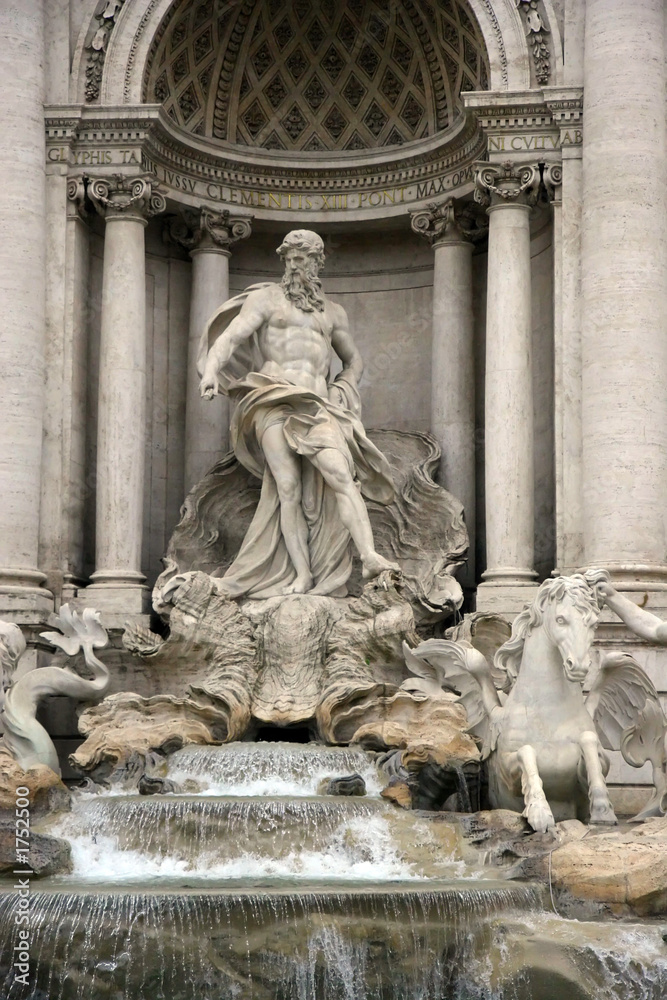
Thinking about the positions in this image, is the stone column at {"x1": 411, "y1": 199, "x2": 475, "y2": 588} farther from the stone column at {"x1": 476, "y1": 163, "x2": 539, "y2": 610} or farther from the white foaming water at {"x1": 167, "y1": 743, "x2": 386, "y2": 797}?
Answer: the white foaming water at {"x1": 167, "y1": 743, "x2": 386, "y2": 797}

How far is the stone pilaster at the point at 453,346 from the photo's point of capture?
1788cm

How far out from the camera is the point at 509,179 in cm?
1683

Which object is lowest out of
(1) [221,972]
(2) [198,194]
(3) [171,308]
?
(1) [221,972]

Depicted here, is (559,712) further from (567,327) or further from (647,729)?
(567,327)

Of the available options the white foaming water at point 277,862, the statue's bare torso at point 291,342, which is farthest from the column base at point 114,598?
the white foaming water at point 277,862

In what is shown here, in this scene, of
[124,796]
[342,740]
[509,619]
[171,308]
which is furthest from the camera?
[171,308]

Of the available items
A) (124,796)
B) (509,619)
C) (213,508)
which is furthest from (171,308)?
(124,796)

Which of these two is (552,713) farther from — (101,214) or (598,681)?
(101,214)

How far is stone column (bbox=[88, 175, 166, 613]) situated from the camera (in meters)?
16.7

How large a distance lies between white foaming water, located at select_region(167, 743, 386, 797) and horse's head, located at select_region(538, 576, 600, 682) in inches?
80.0

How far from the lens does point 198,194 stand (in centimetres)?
1827

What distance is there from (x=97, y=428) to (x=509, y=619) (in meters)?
4.71

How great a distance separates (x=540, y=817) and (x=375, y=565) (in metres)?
4.31

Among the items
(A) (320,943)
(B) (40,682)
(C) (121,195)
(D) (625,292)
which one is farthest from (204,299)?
(A) (320,943)
